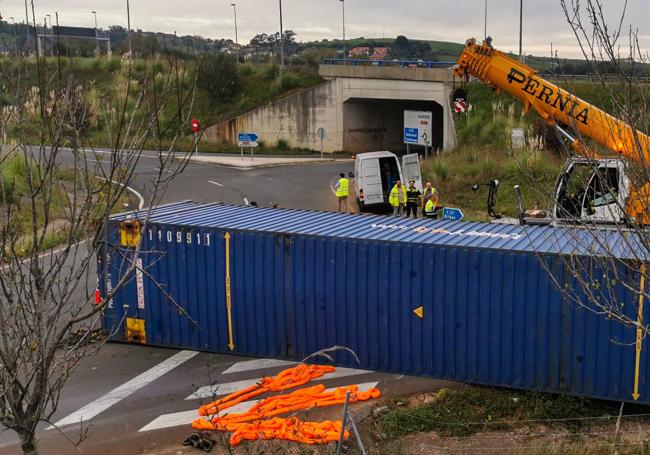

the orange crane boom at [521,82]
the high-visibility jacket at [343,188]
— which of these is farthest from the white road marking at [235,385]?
the high-visibility jacket at [343,188]

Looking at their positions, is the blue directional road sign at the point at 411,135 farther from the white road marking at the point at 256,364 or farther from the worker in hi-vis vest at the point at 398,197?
the white road marking at the point at 256,364

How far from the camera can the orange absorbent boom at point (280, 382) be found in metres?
10.6

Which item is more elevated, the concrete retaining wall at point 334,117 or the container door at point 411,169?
the concrete retaining wall at point 334,117

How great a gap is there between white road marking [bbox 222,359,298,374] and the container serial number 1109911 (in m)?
2.05

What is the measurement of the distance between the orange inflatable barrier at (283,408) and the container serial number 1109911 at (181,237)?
8.21 feet

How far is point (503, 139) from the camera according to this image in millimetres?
33156

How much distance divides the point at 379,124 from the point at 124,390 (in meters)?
37.7

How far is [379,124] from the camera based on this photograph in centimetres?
4728

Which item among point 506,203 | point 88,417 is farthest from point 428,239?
point 506,203

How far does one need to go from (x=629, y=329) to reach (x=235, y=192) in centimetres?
2141

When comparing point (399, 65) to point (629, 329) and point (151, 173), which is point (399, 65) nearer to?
point (151, 173)

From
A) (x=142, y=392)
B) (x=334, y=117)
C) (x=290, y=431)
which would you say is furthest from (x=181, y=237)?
(x=334, y=117)

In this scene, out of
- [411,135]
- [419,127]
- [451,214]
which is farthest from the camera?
[411,135]

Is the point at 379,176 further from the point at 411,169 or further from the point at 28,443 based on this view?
→ the point at 28,443
